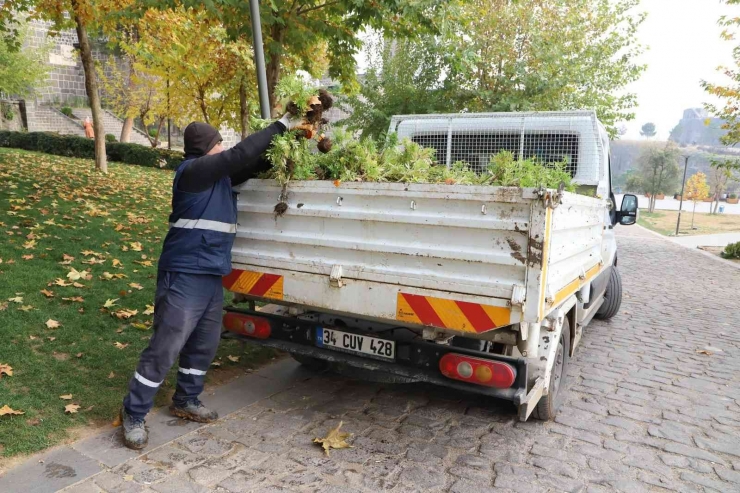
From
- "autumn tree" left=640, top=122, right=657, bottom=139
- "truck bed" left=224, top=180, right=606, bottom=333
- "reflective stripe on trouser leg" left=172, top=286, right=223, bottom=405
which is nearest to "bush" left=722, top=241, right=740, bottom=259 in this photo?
"truck bed" left=224, top=180, right=606, bottom=333

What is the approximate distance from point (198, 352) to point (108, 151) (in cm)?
1951

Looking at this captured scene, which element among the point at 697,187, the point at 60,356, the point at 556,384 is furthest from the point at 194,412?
the point at 697,187

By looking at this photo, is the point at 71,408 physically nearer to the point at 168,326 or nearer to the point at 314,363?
the point at 168,326

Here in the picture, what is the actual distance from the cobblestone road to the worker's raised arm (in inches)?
62.5

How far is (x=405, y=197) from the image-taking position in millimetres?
2967

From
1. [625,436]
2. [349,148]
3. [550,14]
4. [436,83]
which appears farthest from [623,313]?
[550,14]

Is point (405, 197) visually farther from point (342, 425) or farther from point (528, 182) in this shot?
point (342, 425)

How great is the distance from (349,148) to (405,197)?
2.10 feet

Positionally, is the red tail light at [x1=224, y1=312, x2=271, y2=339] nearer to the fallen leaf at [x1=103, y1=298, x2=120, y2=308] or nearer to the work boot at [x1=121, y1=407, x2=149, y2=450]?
the work boot at [x1=121, y1=407, x2=149, y2=450]

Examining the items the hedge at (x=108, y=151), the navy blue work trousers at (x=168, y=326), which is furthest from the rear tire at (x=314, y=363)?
the hedge at (x=108, y=151)

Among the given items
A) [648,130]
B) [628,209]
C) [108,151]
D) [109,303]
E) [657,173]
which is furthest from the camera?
[648,130]

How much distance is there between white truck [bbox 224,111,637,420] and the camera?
8.97ft

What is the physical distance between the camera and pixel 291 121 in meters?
3.24

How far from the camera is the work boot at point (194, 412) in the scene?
3527 mm
